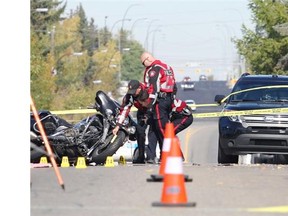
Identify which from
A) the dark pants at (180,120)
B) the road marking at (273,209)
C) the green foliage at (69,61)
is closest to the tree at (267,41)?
the green foliage at (69,61)

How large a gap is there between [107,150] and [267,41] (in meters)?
40.0

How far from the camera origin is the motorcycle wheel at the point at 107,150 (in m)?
16.1

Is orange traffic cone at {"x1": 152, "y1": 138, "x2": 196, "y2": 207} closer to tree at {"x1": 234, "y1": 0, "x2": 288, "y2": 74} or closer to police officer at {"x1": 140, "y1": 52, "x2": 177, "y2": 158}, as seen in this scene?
police officer at {"x1": 140, "y1": 52, "x2": 177, "y2": 158}

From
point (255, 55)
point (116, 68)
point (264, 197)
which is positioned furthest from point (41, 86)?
point (264, 197)

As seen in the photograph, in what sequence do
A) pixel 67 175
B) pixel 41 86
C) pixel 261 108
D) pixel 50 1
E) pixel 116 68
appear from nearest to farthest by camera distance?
pixel 67 175 → pixel 261 108 → pixel 41 86 → pixel 50 1 → pixel 116 68

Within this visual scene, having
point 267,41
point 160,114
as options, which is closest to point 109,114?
point 160,114

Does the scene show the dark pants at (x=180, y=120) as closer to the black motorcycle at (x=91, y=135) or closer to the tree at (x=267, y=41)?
the black motorcycle at (x=91, y=135)

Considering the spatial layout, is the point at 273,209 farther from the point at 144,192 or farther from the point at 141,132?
the point at 141,132

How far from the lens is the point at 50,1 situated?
96625 millimetres

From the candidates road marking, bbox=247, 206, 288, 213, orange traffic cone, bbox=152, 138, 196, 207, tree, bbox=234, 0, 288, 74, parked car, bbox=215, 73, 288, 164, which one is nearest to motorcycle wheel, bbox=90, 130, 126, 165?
parked car, bbox=215, 73, 288, 164

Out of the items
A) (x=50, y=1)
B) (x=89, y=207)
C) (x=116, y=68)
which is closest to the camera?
(x=89, y=207)

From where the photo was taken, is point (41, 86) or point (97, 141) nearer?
point (97, 141)
